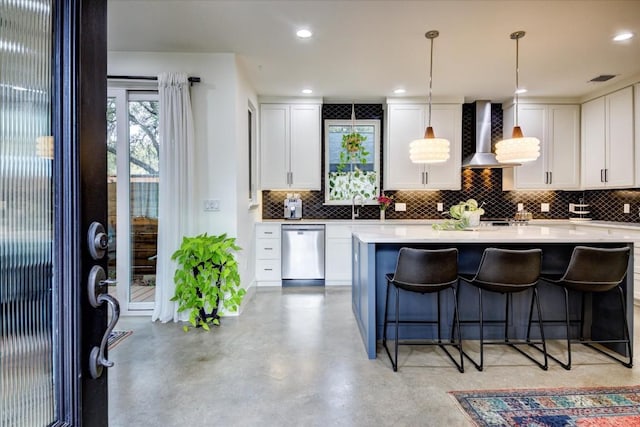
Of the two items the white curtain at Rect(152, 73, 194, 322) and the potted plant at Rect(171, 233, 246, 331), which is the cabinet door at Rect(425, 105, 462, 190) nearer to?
the potted plant at Rect(171, 233, 246, 331)

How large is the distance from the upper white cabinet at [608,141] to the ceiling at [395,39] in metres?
0.29

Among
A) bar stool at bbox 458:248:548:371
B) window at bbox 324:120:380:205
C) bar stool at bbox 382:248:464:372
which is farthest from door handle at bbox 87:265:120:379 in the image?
window at bbox 324:120:380:205

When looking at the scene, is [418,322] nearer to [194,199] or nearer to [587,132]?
[194,199]

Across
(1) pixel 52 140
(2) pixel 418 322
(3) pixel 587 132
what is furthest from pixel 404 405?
(3) pixel 587 132

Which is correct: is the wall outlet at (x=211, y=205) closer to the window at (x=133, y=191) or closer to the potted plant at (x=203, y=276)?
the potted plant at (x=203, y=276)

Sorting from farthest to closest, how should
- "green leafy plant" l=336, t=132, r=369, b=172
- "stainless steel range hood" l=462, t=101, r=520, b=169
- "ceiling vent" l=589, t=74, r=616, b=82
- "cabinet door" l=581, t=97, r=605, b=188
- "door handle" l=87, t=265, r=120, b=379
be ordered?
"green leafy plant" l=336, t=132, r=369, b=172
"stainless steel range hood" l=462, t=101, r=520, b=169
"cabinet door" l=581, t=97, r=605, b=188
"ceiling vent" l=589, t=74, r=616, b=82
"door handle" l=87, t=265, r=120, b=379

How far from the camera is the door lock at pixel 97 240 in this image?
76cm

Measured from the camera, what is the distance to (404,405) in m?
2.15

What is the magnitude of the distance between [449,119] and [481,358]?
3.84 m

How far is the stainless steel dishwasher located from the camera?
5.16m

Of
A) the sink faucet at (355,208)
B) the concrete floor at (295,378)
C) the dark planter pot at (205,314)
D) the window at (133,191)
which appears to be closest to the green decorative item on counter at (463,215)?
the concrete floor at (295,378)

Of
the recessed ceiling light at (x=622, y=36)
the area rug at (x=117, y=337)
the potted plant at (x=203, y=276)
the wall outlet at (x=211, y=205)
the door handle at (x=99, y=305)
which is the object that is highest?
the recessed ceiling light at (x=622, y=36)

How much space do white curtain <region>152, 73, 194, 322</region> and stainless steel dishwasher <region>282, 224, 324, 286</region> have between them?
72.8 inches

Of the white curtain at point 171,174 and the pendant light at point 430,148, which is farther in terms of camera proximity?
the white curtain at point 171,174
